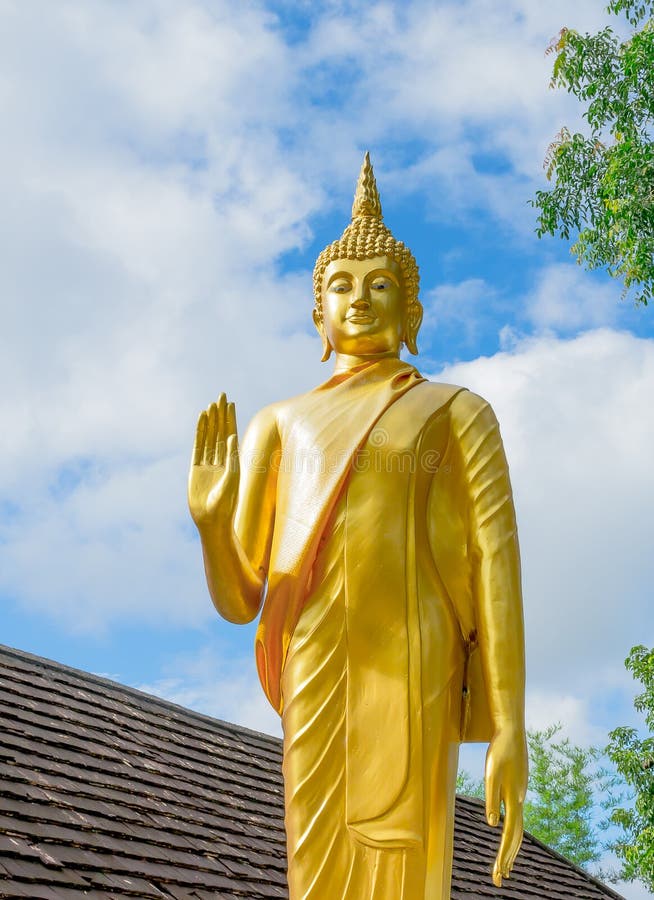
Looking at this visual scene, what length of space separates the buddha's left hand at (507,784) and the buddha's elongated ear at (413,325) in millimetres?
1482

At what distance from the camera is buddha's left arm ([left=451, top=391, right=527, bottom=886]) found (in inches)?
144

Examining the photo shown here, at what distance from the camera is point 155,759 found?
8406 mm

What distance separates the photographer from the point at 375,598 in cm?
374

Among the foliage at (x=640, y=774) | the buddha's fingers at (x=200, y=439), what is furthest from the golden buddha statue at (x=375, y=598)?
the foliage at (x=640, y=774)

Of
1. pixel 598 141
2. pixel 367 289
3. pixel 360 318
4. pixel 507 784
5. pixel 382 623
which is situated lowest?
pixel 507 784

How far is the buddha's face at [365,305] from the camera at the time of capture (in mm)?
4270

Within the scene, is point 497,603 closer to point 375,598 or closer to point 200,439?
point 375,598

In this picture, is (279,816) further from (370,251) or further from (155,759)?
(370,251)

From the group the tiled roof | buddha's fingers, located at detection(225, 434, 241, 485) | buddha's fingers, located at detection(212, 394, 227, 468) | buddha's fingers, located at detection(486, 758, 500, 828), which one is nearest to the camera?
buddha's fingers, located at detection(486, 758, 500, 828)

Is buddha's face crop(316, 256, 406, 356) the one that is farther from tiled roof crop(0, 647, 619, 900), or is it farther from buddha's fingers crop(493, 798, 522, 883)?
tiled roof crop(0, 647, 619, 900)

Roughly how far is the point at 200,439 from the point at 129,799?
411 cm

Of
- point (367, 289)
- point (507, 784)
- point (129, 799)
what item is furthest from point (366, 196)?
point (129, 799)

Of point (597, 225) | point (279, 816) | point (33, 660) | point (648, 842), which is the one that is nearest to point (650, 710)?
point (648, 842)

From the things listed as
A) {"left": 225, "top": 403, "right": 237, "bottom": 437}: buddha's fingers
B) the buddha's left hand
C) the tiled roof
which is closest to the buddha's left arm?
the buddha's left hand
